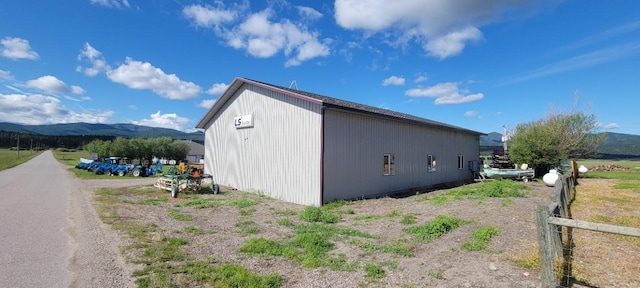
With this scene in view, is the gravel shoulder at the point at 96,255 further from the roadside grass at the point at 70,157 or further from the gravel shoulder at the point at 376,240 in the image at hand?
the roadside grass at the point at 70,157

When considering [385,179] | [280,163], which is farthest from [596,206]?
[280,163]

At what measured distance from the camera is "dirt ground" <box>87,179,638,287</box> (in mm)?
5250

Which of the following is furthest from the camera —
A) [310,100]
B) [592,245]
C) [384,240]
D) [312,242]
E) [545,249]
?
[310,100]

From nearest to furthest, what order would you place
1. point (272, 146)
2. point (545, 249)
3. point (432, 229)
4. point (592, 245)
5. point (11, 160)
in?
point (545, 249) → point (592, 245) → point (432, 229) → point (272, 146) → point (11, 160)

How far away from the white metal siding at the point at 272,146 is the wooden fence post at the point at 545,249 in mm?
9250

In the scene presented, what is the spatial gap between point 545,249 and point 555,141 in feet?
96.2

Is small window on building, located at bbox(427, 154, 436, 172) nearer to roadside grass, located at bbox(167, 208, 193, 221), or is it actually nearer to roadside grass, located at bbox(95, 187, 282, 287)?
roadside grass, located at bbox(95, 187, 282, 287)

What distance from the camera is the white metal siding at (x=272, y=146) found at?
1373 cm

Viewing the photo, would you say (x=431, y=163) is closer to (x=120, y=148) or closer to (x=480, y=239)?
(x=480, y=239)

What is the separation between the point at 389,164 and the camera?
17.0 m

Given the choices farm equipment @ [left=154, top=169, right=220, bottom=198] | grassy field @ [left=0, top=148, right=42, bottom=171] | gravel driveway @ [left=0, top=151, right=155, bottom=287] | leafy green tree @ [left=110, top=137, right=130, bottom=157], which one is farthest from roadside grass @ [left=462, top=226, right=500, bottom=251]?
leafy green tree @ [left=110, top=137, right=130, bottom=157]

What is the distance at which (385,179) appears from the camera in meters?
16.7

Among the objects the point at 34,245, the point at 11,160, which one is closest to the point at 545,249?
the point at 34,245

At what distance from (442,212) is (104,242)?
31.5 ft
